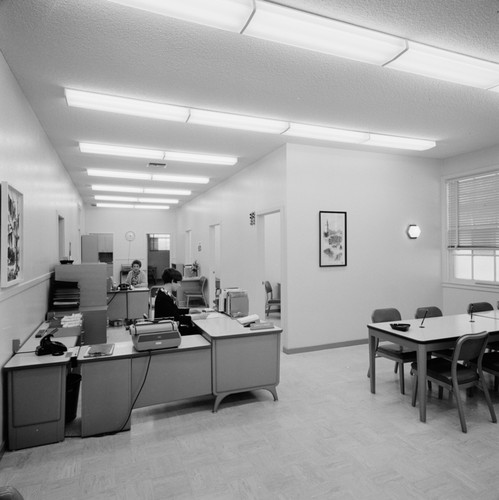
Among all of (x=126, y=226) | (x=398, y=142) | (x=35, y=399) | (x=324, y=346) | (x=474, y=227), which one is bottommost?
(x=324, y=346)

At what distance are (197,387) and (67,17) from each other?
3.05 metres

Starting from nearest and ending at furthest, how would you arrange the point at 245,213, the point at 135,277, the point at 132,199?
the point at 245,213 < the point at 135,277 < the point at 132,199

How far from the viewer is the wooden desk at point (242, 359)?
339 cm

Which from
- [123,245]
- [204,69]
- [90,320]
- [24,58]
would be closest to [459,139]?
[204,69]

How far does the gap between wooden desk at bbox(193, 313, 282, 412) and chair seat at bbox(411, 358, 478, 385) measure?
1433 mm

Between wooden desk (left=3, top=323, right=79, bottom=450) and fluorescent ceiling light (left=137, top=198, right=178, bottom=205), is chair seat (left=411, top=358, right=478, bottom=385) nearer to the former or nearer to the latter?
wooden desk (left=3, top=323, right=79, bottom=450)

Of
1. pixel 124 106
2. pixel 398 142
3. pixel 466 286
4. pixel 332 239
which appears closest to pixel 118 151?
pixel 124 106

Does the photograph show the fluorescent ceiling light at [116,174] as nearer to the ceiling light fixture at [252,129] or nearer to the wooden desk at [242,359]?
the ceiling light fixture at [252,129]

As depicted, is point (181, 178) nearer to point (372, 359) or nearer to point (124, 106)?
point (124, 106)

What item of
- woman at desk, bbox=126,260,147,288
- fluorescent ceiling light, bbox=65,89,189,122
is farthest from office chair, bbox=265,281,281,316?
fluorescent ceiling light, bbox=65,89,189,122

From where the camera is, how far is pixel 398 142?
505 cm

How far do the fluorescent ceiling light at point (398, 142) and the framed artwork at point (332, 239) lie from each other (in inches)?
44.5

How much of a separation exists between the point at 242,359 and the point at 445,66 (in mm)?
3082

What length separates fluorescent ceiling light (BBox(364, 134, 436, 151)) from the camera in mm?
4859
